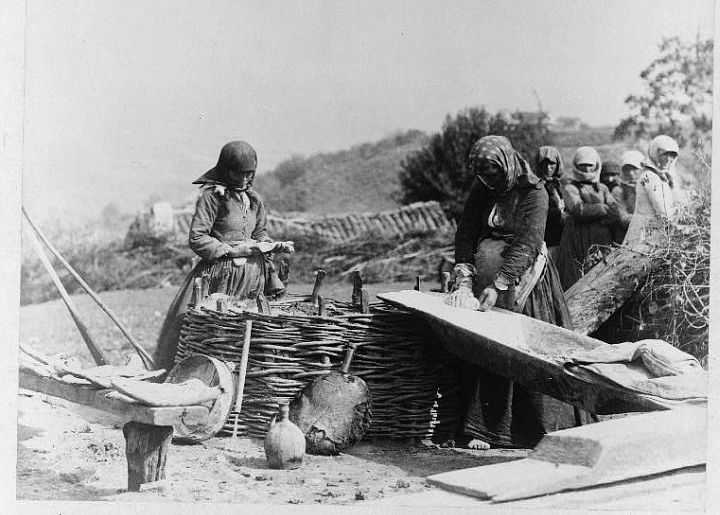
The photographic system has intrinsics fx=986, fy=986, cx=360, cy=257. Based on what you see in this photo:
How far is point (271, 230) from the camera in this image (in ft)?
48.6

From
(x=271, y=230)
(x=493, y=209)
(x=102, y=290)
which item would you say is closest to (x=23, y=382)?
(x=493, y=209)

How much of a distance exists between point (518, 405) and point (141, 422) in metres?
2.72

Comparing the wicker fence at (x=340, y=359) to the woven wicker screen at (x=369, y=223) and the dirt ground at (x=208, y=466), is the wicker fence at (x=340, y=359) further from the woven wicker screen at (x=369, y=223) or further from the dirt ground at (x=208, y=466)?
the woven wicker screen at (x=369, y=223)

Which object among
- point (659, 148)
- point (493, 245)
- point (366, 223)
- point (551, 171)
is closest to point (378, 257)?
point (366, 223)

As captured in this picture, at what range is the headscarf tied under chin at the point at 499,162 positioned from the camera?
6.77 meters

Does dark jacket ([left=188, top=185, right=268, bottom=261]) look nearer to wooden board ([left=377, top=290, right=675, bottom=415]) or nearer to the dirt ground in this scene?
wooden board ([left=377, top=290, right=675, bottom=415])

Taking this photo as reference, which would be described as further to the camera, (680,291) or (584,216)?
(584,216)

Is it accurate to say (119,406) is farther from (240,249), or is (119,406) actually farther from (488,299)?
(488,299)

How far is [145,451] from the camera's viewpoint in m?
5.61

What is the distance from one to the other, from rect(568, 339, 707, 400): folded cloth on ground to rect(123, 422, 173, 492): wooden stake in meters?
2.42

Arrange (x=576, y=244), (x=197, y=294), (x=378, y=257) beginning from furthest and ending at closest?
(x=378, y=257), (x=576, y=244), (x=197, y=294)

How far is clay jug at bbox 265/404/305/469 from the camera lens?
235 inches

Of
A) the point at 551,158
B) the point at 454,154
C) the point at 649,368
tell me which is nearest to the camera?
the point at 649,368

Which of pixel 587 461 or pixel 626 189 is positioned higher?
pixel 626 189
